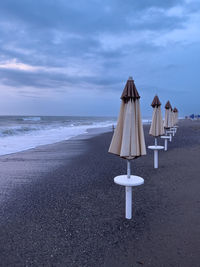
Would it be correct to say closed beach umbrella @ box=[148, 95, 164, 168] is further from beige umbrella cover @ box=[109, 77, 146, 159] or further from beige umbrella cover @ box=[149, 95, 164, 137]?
beige umbrella cover @ box=[109, 77, 146, 159]

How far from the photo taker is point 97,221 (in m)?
3.57

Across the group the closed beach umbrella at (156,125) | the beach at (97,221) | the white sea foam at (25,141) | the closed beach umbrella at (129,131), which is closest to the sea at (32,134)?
the white sea foam at (25,141)

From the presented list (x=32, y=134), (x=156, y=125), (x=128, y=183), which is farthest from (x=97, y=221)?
(x=32, y=134)

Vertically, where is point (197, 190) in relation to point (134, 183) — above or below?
below

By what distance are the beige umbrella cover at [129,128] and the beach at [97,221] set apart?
3.94 ft

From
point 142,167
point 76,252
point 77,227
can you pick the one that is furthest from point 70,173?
point 76,252

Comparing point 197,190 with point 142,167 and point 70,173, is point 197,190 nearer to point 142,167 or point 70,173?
point 142,167

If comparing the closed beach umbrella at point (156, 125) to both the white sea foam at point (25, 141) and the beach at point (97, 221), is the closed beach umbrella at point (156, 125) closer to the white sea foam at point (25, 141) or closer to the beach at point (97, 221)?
the beach at point (97, 221)

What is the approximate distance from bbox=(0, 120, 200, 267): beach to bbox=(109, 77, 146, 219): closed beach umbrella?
793 millimetres

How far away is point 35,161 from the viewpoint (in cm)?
862

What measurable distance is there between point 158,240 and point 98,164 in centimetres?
506

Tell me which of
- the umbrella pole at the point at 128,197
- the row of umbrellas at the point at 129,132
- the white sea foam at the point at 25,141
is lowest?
the white sea foam at the point at 25,141

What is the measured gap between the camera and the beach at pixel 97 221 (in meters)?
2.73

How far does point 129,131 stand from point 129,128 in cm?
5
